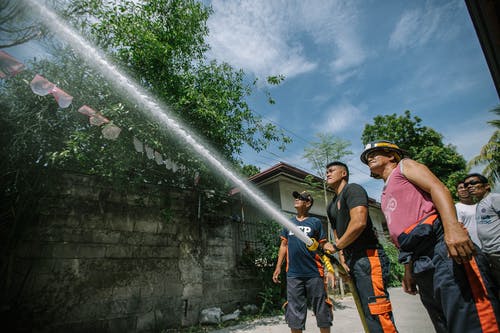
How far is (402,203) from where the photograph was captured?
6.72 ft

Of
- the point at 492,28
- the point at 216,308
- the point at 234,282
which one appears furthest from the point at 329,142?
the point at 492,28

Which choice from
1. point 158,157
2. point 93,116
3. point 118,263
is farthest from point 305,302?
point 93,116

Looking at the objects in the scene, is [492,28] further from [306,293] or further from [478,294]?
[306,293]

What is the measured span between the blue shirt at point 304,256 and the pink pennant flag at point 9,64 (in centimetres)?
503

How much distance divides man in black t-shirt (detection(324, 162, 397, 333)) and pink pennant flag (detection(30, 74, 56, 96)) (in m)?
4.89

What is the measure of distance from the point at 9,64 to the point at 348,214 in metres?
5.36

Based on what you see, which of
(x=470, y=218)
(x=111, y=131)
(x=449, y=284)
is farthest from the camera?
(x=111, y=131)

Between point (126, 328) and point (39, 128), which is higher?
point (39, 128)

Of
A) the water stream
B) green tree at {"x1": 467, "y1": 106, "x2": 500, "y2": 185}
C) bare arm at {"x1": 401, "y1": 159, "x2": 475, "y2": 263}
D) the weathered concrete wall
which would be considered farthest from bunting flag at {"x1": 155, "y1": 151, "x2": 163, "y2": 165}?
green tree at {"x1": 467, "y1": 106, "x2": 500, "y2": 185}

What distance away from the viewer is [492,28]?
2234 millimetres

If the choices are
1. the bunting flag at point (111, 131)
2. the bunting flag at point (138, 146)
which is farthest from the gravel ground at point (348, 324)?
the bunting flag at point (111, 131)

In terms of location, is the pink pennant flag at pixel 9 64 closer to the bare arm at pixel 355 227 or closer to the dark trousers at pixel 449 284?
the bare arm at pixel 355 227

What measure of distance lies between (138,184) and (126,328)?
279cm

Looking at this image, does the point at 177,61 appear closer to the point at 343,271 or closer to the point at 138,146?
the point at 138,146
